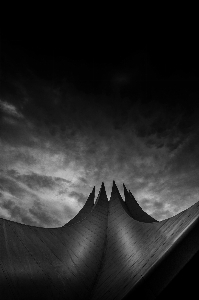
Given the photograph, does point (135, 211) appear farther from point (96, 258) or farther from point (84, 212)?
point (96, 258)

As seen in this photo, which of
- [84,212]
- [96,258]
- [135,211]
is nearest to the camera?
[96,258]

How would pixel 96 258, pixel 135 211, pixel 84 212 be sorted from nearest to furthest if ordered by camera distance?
pixel 96 258 < pixel 135 211 < pixel 84 212

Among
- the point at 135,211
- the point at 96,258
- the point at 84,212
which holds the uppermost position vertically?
the point at 84,212

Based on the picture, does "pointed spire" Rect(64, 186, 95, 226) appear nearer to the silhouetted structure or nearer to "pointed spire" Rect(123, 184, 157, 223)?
"pointed spire" Rect(123, 184, 157, 223)

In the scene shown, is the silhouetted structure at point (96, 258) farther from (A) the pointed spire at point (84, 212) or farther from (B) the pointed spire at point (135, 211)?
(A) the pointed spire at point (84, 212)

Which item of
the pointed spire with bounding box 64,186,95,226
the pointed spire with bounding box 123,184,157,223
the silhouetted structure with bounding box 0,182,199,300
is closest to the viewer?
the silhouetted structure with bounding box 0,182,199,300

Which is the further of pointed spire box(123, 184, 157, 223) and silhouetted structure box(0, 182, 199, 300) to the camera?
pointed spire box(123, 184, 157, 223)

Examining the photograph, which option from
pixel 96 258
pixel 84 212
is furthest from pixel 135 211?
pixel 96 258

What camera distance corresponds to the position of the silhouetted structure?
6.49 ft

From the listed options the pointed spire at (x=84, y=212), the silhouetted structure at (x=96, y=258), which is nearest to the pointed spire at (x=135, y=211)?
the pointed spire at (x=84, y=212)

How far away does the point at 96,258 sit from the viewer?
21.8 feet

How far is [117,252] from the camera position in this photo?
6184 mm

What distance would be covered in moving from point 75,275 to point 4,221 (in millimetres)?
3291

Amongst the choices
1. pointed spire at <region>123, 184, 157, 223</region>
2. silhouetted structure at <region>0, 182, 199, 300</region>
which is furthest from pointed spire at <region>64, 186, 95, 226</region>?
silhouetted structure at <region>0, 182, 199, 300</region>
